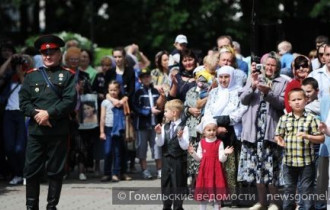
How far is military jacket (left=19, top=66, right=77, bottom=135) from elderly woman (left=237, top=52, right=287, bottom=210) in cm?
228

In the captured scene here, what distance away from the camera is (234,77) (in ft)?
41.4

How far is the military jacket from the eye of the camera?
11.5 m

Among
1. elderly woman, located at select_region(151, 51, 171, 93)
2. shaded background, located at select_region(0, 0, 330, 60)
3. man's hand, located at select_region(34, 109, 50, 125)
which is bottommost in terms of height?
man's hand, located at select_region(34, 109, 50, 125)

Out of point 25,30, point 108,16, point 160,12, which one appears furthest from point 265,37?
point 25,30

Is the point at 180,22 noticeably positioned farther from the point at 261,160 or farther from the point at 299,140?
the point at 299,140

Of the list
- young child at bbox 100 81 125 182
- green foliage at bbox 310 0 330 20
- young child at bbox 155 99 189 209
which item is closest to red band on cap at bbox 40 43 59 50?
young child at bbox 155 99 189 209

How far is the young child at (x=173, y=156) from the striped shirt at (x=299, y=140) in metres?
1.26

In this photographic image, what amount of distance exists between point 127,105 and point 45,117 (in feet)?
14.1

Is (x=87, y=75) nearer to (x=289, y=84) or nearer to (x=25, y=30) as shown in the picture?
(x=289, y=84)

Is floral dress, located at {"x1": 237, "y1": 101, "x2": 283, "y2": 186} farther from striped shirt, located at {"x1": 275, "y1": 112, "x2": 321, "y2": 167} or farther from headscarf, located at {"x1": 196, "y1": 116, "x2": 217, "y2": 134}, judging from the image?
striped shirt, located at {"x1": 275, "y1": 112, "x2": 321, "y2": 167}

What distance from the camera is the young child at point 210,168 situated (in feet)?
36.9

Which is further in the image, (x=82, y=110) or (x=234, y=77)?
(x=82, y=110)

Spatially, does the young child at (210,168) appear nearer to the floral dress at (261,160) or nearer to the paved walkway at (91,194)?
the floral dress at (261,160)

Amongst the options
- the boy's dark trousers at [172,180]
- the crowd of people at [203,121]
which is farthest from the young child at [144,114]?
the boy's dark trousers at [172,180]
